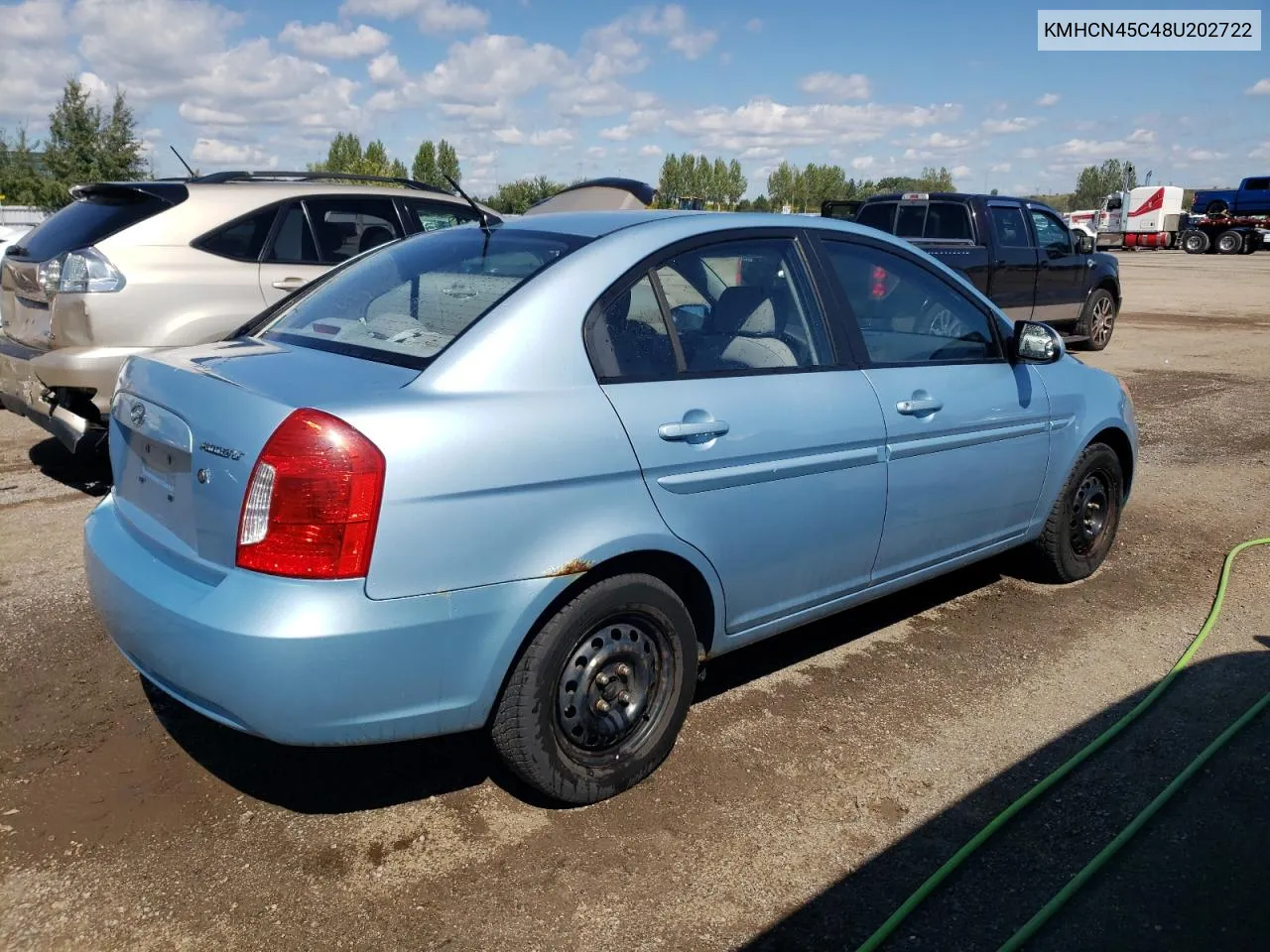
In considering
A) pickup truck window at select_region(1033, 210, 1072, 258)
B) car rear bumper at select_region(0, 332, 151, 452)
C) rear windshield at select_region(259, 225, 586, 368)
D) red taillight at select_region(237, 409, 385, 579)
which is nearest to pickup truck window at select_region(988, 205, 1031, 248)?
pickup truck window at select_region(1033, 210, 1072, 258)

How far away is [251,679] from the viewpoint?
2570 millimetres

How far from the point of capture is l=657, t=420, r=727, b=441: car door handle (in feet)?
10.1

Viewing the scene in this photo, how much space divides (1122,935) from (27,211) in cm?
3623

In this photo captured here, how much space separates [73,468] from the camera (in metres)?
6.82

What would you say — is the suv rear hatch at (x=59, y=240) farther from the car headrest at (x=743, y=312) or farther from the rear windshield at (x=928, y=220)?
the rear windshield at (x=928, y=220)

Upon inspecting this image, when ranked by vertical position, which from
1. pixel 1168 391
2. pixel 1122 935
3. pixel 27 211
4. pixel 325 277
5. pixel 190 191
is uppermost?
pixel 27 211

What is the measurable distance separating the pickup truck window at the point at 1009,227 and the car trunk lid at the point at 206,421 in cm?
1079

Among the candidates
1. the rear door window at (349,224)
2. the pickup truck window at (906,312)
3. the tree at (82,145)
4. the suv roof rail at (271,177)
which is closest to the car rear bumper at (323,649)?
the pickup truck window at (906,312)

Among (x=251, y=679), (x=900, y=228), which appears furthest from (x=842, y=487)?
(x=900, y=228)

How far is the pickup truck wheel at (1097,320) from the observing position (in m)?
13.9

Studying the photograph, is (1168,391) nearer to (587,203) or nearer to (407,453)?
(587,203)

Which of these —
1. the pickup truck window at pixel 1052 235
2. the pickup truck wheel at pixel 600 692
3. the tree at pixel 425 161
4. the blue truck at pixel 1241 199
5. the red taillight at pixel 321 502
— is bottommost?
the pickup truck wheel at pixel 600 692

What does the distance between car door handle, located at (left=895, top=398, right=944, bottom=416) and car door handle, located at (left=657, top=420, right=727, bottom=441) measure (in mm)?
897

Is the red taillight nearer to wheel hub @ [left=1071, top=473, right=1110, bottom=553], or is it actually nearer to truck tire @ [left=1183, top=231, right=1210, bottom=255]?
wheel hub @ [left=1071, top=473, right=1110, bottom=553]
